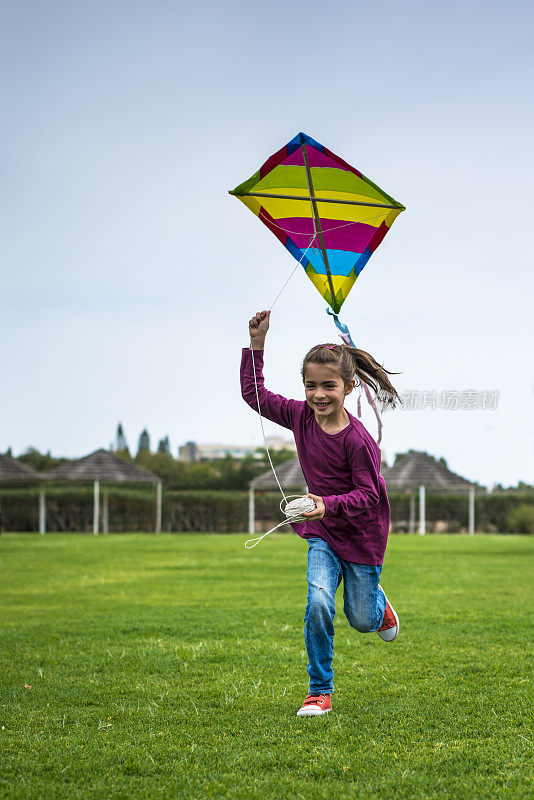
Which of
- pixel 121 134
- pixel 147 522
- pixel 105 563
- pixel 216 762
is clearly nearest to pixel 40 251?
pixel 121 134

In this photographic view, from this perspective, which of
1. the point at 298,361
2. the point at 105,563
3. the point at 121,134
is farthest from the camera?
the point at 105,563

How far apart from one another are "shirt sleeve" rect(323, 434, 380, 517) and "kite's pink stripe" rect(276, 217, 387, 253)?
5.37 feet

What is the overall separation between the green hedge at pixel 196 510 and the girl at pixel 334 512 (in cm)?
2789

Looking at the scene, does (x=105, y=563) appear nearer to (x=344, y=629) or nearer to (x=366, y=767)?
(x=344, y=629)

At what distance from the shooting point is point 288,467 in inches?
1298

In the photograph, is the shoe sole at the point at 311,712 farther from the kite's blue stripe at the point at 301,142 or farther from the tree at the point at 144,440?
the tree at the point at 144,440

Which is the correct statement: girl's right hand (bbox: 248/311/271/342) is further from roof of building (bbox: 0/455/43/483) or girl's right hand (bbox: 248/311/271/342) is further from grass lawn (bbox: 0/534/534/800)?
roof of building (bbox: 0/455/43/483)

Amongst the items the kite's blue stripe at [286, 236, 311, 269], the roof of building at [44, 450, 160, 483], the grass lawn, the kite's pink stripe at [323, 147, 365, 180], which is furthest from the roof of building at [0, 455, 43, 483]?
the kite's pink stripe at [323, 147, 365, 180]

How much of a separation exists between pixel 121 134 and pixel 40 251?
4921 mm

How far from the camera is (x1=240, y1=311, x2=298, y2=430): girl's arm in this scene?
4.44 meters

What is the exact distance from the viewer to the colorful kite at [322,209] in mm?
4766

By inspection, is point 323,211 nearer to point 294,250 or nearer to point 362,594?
point 294,250

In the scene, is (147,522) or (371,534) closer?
(371,534)

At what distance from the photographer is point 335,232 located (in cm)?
511
